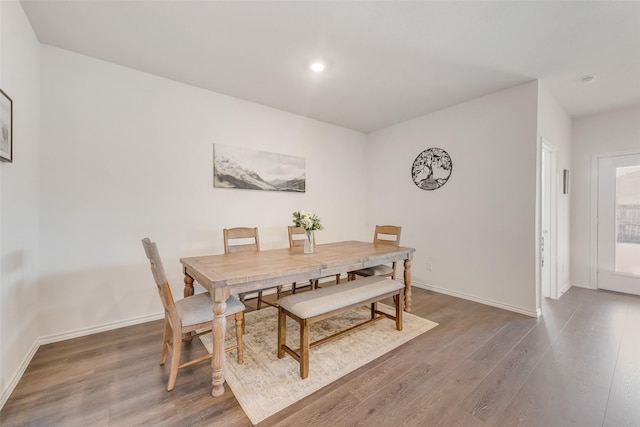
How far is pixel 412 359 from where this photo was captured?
2.09 m

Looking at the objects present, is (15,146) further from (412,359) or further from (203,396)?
(412,359)

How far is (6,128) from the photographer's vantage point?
1.66m

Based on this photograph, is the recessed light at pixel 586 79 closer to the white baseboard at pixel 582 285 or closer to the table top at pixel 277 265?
the table top at pixel 277 265

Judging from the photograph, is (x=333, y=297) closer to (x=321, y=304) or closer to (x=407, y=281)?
(x=321, y=304)

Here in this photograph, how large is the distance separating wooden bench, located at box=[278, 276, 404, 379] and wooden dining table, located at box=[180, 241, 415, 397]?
0.17 m

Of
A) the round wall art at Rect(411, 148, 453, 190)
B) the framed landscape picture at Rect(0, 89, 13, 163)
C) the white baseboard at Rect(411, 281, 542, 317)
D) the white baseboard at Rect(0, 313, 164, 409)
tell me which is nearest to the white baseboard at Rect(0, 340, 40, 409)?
the white baseboard at Rect(0, 313, 164, 409)

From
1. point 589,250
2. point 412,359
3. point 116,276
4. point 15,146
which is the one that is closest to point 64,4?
point 15,146

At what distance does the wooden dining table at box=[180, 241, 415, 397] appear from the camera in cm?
168

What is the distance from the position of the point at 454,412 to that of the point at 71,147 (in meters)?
3.70

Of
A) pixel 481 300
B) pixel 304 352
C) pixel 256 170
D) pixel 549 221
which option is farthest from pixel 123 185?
pixel 549 221

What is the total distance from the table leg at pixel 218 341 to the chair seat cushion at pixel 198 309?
0.15 meters

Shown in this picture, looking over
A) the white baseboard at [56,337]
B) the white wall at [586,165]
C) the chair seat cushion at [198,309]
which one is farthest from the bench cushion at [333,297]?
the white wall at [586,165]

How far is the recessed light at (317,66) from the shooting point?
2.56 meters

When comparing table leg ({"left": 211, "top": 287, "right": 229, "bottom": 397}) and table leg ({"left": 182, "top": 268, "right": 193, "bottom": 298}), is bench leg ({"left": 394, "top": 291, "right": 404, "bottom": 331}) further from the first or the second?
table leg ({"left": 182, "top": 268, "right": 193, "bottom": 298})
